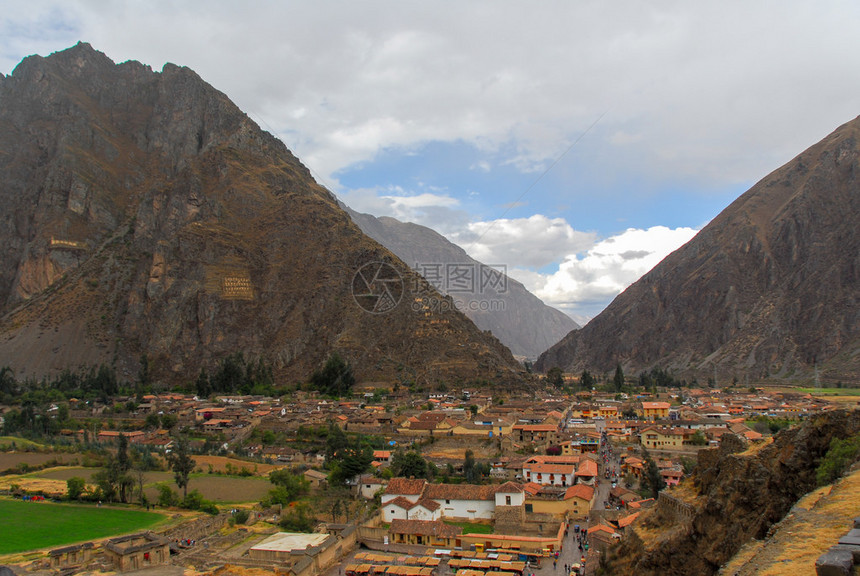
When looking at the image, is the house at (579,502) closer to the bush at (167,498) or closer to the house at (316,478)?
the house at (316,478)

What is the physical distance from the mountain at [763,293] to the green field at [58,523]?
104144 millimetres

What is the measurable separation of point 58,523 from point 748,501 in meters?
31.8

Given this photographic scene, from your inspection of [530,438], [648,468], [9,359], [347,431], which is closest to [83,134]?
[9,359]

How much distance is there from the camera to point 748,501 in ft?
48.4

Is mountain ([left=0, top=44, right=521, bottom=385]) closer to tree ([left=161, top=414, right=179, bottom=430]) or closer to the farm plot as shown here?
tree ([left=161, top=414, right=179, bottom=430])

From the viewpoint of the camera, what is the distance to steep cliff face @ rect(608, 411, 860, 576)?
46.4 ft

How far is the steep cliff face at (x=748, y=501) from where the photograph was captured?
14156mm

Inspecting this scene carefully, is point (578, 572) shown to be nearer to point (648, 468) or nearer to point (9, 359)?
point (648, 468)

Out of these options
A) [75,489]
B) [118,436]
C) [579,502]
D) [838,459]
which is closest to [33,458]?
[118,436]

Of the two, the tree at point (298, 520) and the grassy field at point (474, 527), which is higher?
the tree at point (298, 520)

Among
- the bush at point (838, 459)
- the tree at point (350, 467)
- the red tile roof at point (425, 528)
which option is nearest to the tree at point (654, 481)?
the red tile roof at point (425, 528)

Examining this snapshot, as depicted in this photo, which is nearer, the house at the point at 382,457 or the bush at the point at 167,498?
the bush at the point at 167,498

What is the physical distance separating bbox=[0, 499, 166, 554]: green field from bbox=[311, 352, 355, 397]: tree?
49.3 meters

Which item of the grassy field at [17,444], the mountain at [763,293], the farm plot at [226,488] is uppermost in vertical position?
the mountain at [763,293]
